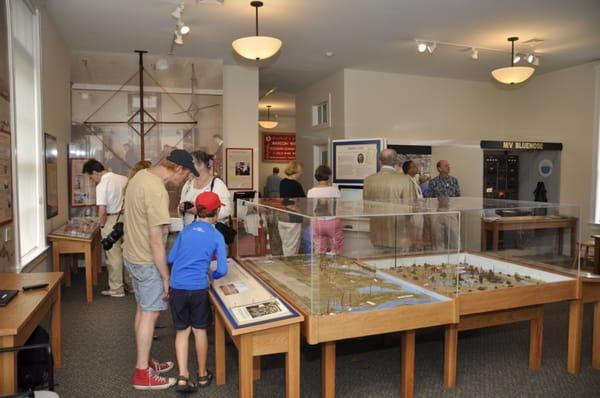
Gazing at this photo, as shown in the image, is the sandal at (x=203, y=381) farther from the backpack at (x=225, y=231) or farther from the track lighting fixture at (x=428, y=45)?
the track lighting fixture at (x=428, y=45)

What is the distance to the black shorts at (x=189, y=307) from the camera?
2.70 m

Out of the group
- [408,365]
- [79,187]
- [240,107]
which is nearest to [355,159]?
[240,107]

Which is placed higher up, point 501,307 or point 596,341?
point 501,307

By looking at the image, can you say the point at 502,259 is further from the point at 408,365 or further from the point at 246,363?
the point at 246,363

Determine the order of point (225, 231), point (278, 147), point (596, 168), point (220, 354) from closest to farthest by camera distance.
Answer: point (220, 354), point (225, 231), point (596, 168), point (278, 147)

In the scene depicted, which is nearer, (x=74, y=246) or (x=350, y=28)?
(x=74, y=246)

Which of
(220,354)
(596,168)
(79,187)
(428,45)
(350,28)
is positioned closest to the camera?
(220,354)

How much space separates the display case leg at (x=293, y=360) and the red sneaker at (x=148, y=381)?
981 mm

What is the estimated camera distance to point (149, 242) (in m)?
2.71

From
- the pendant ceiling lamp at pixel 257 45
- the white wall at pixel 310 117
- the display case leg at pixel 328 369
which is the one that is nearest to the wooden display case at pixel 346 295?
the display case leg at pixel 328 369

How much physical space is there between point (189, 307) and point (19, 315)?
2.91 ft

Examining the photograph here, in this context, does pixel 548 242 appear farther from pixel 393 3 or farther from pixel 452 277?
pixel 393 3

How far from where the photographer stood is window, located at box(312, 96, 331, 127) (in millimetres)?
8295

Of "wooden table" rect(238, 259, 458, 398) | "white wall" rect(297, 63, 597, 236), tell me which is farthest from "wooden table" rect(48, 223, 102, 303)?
"white wall" rect(297, 63, 597, 236)
